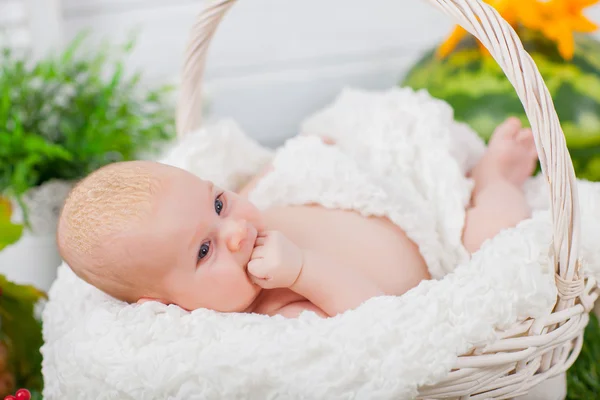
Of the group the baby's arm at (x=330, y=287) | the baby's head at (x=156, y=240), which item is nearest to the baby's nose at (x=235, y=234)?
the baby's head at (x=156, y=240)

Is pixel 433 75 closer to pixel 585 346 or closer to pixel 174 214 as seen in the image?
pixel 585 346

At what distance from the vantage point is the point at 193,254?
948mm

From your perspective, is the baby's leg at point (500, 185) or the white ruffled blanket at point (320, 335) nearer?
the white ruffled blanket at point (320, 335)

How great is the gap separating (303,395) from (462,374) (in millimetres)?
194

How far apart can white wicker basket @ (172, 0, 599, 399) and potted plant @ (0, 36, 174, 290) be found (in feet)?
3.26

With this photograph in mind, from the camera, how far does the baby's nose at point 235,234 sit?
0.94m

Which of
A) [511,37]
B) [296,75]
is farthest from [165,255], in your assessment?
[296,75]

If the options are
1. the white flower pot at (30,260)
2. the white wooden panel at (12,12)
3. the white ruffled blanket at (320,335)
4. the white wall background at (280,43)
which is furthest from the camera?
the white wall background at (280,43)

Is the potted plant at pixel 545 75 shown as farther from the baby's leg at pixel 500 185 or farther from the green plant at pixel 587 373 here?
the green plant at pixel 587 373

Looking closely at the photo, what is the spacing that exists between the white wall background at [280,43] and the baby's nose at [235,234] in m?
1.29

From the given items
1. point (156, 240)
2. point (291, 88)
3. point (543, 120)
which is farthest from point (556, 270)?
point (291, 88)

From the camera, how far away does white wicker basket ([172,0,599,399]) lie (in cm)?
81

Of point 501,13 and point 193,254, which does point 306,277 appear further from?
point 501,13

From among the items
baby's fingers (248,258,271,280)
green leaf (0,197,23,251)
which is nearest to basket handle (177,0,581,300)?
baby's fingers (248,258,271,280)
